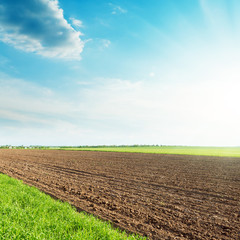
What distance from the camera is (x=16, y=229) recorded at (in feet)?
17.6

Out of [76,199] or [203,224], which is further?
[76,199]

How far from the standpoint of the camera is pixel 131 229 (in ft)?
21.5

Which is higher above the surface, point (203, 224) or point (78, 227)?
point (78, 227)

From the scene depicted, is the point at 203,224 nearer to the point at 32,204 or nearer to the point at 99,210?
the point at 99,210

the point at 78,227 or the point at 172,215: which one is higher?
the point at 78,227

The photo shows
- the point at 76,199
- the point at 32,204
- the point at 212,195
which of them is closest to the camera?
the point at 32,204

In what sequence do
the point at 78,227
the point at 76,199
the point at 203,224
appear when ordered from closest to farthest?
the point at 78,227
the point at 203,224
the point at 76,199

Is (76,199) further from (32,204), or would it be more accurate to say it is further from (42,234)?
(42,234)

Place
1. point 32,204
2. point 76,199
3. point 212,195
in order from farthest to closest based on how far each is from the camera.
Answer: point 212,195
point 76,199
point 32,204

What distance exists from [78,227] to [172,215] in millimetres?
4034

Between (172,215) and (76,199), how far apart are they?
14.7ft

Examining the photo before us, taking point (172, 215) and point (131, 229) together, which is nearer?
point (131, 229)

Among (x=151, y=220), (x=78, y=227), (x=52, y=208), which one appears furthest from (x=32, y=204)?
(x=151, y=220)

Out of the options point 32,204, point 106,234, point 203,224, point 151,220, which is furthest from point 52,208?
point 203,224
